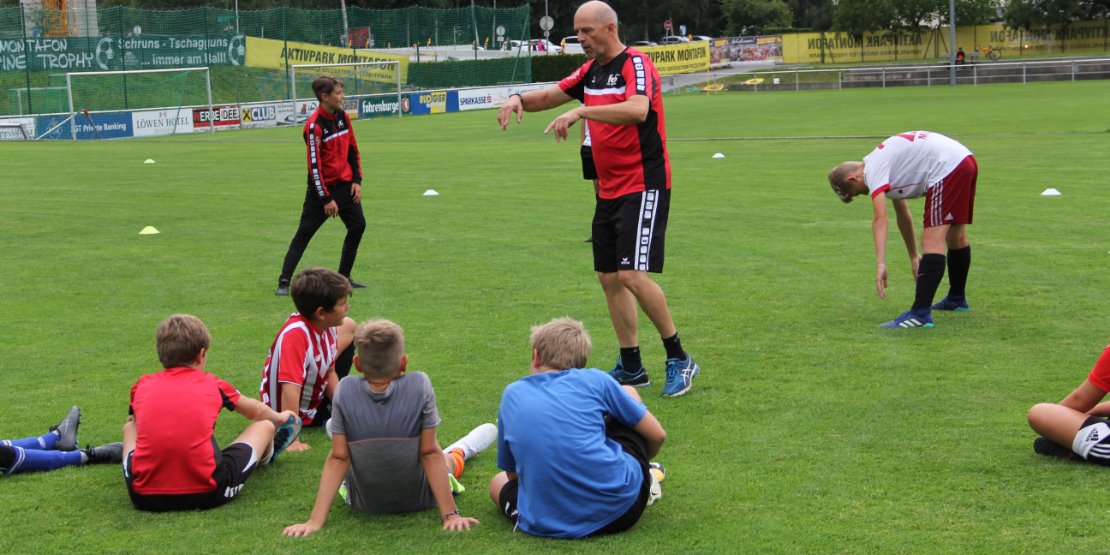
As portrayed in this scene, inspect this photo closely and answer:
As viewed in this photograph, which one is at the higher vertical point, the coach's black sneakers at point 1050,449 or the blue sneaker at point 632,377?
the blue sneaker at point 632,377

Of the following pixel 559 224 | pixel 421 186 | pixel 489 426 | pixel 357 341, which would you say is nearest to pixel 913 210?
pixel 559 224

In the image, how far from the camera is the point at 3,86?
3775 centimetres

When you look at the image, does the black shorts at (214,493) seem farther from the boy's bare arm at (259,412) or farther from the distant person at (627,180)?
the distant person at (627,180)

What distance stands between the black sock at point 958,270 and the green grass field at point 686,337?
0.86 feet

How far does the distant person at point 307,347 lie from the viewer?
5.54 m

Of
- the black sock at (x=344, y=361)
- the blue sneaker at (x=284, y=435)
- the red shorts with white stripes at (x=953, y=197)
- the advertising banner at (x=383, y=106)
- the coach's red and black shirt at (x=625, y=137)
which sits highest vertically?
the advertising banner at (x=383, y=106)

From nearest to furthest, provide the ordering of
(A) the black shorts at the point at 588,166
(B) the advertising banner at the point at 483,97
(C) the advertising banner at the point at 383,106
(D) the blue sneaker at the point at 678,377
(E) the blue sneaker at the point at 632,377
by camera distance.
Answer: (D) the blue sneaker at the point at 678,377 → (E) the blue sneaker at the point at 632,377 → (A) the black shorts at the point at 588,166 → (C) the advertising banner at the point at 383,106 → (B) the advertising banner at the point at 483,97

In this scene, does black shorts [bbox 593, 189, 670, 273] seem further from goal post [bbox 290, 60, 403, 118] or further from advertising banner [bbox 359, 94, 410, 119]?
advertising banner [bbox 359, 94, 410, 119]

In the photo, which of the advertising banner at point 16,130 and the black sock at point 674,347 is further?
the advertising banner at point 16,130

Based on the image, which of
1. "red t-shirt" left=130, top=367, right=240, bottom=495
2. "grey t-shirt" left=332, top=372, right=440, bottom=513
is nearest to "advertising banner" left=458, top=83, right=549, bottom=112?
"red t-shirt" left=130, top=367, right=240, bottom=495

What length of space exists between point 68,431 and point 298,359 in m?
1.25

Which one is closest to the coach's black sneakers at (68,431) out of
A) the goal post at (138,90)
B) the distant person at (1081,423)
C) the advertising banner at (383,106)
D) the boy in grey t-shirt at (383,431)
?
the boy in grey t-shirt at (383,431)

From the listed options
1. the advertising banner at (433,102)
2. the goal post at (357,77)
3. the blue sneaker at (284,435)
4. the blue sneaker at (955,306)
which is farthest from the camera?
the advertising banner at (433,102)

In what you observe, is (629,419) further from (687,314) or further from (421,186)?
(421,186)
